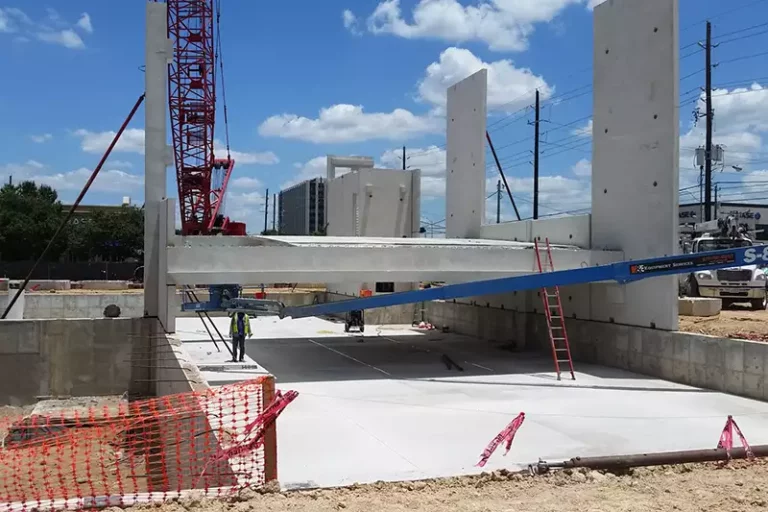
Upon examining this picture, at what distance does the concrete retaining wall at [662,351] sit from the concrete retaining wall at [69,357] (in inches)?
430

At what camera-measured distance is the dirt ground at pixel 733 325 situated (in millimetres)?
15636

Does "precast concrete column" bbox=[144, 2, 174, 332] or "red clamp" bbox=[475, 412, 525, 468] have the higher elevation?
"precast concrete column" bbox=[144, 2, 174, 332]

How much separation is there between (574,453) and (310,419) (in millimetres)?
4062

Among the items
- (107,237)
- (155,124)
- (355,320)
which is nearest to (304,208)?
(107,237)

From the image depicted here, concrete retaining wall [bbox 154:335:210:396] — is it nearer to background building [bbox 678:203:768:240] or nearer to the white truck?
the white truck

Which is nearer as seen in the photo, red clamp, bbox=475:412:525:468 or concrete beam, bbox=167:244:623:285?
red clamp, bbox=475:412:525:468

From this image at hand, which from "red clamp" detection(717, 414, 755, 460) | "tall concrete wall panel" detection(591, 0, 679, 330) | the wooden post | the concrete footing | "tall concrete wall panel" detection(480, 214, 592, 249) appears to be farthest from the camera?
the concrete footing

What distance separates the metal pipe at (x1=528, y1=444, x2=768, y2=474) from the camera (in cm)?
765

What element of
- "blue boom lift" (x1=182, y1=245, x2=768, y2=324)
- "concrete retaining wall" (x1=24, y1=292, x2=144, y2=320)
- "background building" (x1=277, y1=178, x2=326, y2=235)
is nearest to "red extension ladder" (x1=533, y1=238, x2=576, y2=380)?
"blue boom lift" (x1=182, y1=245, x2=768, y2=324)

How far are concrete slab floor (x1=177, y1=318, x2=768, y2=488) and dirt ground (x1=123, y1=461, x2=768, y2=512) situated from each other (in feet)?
1.13

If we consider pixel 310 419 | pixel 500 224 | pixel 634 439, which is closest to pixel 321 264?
pixel 310 419

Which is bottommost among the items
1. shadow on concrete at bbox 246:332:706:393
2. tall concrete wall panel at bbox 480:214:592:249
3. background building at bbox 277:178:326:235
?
shadow on concrete at bbox 246:332:706:393

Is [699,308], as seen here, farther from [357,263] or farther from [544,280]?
[357,263]

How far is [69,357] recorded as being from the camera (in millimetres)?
17219
